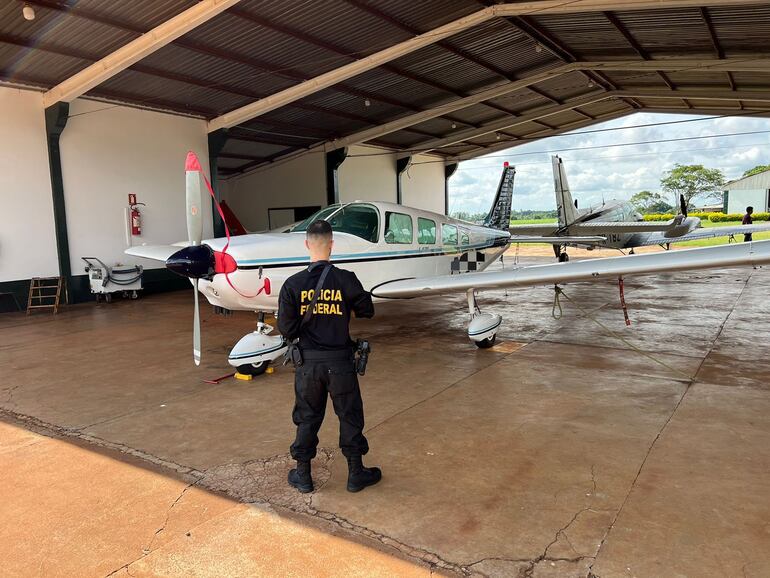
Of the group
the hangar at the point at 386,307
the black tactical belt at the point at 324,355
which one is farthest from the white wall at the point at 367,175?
the black tactical belt at the point at 324,355

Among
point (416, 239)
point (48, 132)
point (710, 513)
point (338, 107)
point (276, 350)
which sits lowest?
point (710, 513)

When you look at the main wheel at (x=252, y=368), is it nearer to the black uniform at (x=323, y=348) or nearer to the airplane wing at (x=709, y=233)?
the black uniform at (x=323, y=348)

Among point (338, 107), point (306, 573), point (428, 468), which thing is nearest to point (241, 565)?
point (306, 573)

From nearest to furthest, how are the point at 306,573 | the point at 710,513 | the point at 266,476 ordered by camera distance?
the point at 306,573
the point at 710,513
the point at 266,476

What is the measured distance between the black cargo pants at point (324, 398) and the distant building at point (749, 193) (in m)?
59.4

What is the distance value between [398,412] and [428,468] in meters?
1.13

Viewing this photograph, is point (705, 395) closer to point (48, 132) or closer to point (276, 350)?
point (276, 350)

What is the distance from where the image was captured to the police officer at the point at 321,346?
3.09 meters

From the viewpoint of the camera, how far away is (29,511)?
3.10 m

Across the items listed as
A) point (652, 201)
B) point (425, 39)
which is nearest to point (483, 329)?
point (425, 39)

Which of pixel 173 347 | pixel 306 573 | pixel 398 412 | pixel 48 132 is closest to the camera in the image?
pixel 306 573

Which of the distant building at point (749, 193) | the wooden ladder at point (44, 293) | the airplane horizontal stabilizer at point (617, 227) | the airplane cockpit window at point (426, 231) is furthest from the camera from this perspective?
the distant building at point (749, 193)

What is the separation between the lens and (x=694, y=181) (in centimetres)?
6831

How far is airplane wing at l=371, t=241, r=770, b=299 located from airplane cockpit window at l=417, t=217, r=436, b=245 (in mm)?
965
